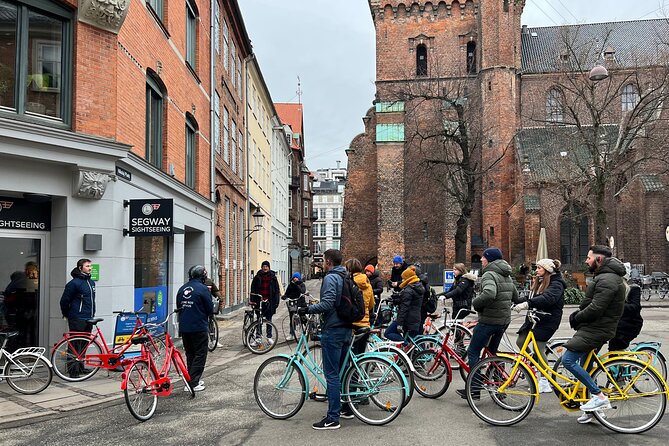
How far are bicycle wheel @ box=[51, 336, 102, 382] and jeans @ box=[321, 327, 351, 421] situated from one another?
13.6ft

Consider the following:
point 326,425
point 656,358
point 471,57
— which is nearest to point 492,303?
point 326,425

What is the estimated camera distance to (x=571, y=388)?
6.34 m

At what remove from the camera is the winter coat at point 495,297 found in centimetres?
687

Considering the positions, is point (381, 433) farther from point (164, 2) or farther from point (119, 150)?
point (164, 2)

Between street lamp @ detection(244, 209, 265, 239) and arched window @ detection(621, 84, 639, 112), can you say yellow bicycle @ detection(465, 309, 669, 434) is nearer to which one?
street lamp @ detection(244, 209, 265, 239)

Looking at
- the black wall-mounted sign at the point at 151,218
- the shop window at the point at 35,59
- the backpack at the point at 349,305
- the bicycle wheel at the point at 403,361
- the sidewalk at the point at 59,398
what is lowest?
the sidewalk at the point at 59,398

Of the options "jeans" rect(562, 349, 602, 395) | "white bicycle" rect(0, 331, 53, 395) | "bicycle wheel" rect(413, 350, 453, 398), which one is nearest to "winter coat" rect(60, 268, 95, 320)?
"white bicycle" rect(0, 331, 53, 395)

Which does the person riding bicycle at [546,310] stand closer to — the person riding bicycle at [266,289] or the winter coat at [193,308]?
the winter coat at [193,308]

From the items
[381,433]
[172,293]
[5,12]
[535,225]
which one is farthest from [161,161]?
[535,225]

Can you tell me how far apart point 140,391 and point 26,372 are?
2200 millimetres

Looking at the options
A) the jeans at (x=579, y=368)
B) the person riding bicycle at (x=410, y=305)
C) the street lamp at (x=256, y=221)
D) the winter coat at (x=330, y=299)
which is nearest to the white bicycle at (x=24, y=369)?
the winter coat at (x=330, y=299)

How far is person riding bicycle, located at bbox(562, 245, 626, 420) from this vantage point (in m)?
6.02

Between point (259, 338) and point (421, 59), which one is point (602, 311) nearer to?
point (259, 338)

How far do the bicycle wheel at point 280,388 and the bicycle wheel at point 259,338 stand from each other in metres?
5.70
